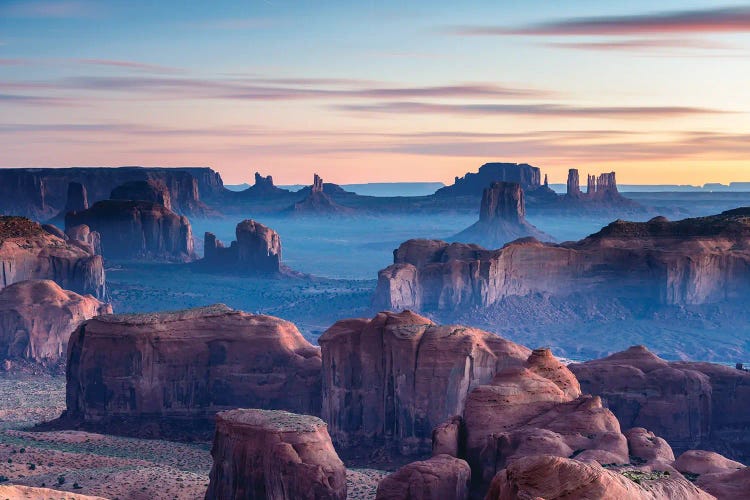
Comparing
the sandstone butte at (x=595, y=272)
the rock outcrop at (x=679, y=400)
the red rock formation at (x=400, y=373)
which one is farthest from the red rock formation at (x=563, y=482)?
the sandstone butte at (x=595, y=272)

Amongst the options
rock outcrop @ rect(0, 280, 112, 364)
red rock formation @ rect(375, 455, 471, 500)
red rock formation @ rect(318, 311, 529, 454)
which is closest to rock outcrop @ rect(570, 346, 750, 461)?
red rock formation @ rect(318, 311, 529, 454)

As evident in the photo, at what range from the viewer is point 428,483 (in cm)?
4731

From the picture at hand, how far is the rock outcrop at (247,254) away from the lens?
195m

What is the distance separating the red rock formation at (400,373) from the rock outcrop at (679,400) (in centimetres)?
546

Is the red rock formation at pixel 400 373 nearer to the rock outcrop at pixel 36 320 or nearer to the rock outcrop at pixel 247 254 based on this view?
the rock outcrop at pixel 36 320

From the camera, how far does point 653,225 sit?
5472 inches

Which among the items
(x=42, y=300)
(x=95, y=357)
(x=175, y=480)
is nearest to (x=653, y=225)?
(x=42, y=300)

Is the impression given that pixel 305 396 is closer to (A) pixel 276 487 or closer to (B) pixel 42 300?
(A) pixel 276 487

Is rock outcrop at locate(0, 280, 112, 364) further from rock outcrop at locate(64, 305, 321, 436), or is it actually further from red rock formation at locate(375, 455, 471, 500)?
red rock formation at locate(375, 455, 471, 500)

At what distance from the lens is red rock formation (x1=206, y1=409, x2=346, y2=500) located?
51.9m

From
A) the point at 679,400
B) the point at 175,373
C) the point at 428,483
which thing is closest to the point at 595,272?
the point at 679,400

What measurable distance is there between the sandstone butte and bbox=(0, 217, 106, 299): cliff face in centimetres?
3169

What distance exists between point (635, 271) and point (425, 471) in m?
93.6

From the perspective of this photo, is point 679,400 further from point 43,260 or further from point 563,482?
point 43,260
